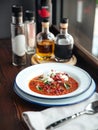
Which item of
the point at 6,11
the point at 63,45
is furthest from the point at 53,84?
the point at 6,11

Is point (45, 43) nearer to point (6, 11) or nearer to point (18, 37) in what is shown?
point (18, 37)

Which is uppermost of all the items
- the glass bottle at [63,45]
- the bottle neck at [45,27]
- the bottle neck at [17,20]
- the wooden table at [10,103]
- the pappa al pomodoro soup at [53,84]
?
the bottle neck at [17,20]

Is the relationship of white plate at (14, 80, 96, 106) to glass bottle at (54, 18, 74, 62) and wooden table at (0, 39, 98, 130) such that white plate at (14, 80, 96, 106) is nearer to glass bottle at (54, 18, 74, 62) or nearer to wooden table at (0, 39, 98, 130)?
wooden table at (0, 39, 98, 130)

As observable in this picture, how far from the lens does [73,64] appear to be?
1076mm

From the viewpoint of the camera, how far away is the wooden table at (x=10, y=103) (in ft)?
2.43

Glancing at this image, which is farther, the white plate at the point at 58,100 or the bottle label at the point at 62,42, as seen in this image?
the bottle label at the point at 62,42

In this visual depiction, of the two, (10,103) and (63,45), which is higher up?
(63,45)

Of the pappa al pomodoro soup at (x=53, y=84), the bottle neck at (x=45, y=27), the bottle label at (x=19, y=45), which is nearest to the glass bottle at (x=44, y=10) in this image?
the bottle neck at (x=45, y=27)

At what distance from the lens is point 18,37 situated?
1.04 meters

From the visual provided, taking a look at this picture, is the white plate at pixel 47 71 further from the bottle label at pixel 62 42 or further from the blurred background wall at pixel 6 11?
the blurred background wall at pixel 6 11

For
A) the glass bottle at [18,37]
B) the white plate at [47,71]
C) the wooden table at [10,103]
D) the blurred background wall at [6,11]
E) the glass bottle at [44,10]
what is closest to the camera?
the wooden table at [10,103]

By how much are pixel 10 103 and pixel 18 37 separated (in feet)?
0.99

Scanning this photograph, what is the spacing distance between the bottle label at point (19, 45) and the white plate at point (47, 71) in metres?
0.09

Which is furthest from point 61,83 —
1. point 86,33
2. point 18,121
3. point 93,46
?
point 86,33
